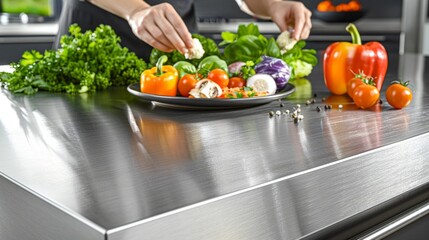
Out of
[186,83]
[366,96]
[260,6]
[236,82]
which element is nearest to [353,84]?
[366,96]

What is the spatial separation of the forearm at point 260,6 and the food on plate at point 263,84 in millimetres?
546

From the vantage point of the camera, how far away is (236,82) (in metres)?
1.23

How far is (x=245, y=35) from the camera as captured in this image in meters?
1.56

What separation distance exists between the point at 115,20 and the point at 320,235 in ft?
4.84

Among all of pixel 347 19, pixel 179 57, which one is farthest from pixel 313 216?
pixel 347 19

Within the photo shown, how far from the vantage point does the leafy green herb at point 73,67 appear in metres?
1.33

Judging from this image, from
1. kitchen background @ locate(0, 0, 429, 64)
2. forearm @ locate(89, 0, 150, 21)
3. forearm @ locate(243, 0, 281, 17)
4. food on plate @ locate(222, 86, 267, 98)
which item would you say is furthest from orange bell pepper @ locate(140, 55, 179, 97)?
kitchen background @ locate(0, 0, 429, 64)

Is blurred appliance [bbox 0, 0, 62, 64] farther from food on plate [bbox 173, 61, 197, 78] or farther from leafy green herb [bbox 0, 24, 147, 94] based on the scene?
food on plate [bbox 173, 61, 197, 78]

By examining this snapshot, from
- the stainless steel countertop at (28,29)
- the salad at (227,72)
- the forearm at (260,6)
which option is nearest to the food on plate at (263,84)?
the salad at (227,72)

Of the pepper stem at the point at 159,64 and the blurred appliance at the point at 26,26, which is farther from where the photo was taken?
the blurred appliance at the point at 26,26

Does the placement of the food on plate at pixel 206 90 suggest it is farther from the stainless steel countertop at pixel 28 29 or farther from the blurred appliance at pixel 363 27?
A: the blurred appliance at pixel 363 27

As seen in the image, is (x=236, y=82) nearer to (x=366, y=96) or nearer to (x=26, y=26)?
(x=366, y=96)

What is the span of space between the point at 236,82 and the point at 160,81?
0.17 metres

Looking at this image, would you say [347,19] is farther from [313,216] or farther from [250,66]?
[313,216]
